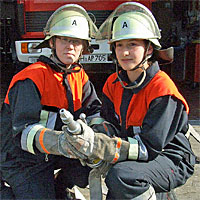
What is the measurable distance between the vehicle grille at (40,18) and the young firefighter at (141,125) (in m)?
3.07

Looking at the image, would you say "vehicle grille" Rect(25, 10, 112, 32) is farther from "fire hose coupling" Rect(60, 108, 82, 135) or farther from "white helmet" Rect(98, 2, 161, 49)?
"fire hose coupling" Rect(60, 108, 82, 135)

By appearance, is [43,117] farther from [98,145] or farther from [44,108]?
[98,145]

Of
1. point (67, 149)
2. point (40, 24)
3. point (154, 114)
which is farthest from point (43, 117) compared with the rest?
point (40, 24)

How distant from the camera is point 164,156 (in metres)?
2.18

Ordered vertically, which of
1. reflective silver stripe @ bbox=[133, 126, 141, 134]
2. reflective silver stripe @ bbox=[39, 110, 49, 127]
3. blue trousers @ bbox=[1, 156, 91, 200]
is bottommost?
blue trousers @ bbox=[1, 156, 91, 200]

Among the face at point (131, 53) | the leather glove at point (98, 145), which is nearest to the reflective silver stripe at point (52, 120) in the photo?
the leather glove at point (98, 145)

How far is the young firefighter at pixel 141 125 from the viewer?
6.57ft

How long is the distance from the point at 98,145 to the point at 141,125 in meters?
0.38

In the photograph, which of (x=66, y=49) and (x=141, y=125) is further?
(x=66, y=49)

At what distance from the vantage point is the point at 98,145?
1.96m

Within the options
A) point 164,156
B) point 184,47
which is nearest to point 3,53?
point 184,47

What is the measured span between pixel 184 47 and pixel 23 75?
230 inches

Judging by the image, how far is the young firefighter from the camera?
6.57 ft

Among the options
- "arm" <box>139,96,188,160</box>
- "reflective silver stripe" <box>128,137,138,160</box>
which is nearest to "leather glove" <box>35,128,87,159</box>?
"reflective silver stripe" <box>128,137,138,160</box>
